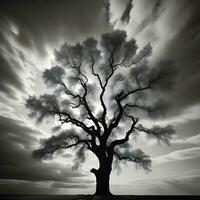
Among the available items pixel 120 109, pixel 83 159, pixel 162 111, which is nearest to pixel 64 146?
pixel 83 159

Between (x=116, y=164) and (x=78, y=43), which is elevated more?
(x=78, y=43)

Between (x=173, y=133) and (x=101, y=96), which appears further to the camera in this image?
(x=101, y=96)

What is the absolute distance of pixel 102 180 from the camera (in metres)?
14.6

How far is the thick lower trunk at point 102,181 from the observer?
1431 centimetres

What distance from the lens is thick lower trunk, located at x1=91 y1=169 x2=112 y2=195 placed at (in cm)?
1431

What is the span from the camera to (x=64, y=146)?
16266mm

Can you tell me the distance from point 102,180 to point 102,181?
7 cm

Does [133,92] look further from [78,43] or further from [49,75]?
[49,75]

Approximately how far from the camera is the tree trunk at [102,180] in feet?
47.0

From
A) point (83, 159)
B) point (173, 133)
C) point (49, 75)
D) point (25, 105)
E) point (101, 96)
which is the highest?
point (49, 75)

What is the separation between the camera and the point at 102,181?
1462 centimetres

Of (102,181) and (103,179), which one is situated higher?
(103,179)

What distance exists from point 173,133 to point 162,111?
6.68ft

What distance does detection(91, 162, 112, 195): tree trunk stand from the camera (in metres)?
14.3
